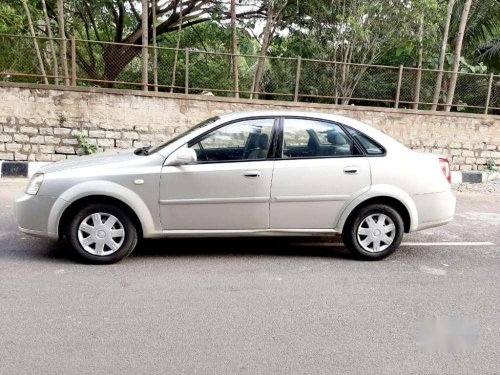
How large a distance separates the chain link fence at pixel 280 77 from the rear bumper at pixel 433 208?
6449 millimetres

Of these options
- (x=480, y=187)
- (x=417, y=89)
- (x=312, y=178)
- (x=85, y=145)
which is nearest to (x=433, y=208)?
(x=312, y=178)

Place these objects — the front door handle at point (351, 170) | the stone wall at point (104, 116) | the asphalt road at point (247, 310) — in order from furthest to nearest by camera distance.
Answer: the stone wall at point (104, 116) < the front door handle at point (351, 170) < the asphalt road at point (247, 310)

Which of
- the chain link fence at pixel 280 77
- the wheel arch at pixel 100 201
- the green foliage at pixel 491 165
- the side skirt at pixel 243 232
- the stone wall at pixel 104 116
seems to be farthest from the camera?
the green foliage at pixel 491 165

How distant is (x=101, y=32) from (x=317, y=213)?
1823 centimetres

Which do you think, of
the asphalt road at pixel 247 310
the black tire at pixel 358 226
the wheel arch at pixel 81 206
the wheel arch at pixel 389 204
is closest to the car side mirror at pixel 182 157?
the wheel arch at pixel 81 206

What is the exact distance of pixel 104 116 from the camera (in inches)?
409

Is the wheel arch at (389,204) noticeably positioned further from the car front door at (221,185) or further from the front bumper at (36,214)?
the front bumper at (36,214)

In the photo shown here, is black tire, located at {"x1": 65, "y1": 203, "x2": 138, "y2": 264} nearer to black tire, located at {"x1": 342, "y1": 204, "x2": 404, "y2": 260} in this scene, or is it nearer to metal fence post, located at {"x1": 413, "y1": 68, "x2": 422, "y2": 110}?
black tire, located at {"x1": 342, "y1": 204, "x2": 404, "y2": 260}

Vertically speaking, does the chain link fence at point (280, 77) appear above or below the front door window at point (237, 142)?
above

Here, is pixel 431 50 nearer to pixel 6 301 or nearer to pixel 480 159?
pixel 480 159

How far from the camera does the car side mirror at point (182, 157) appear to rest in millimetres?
4688

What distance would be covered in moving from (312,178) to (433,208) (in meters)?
1.38

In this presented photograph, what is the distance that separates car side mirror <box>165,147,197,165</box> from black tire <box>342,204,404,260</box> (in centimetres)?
175

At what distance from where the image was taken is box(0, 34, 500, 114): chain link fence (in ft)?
37.5
